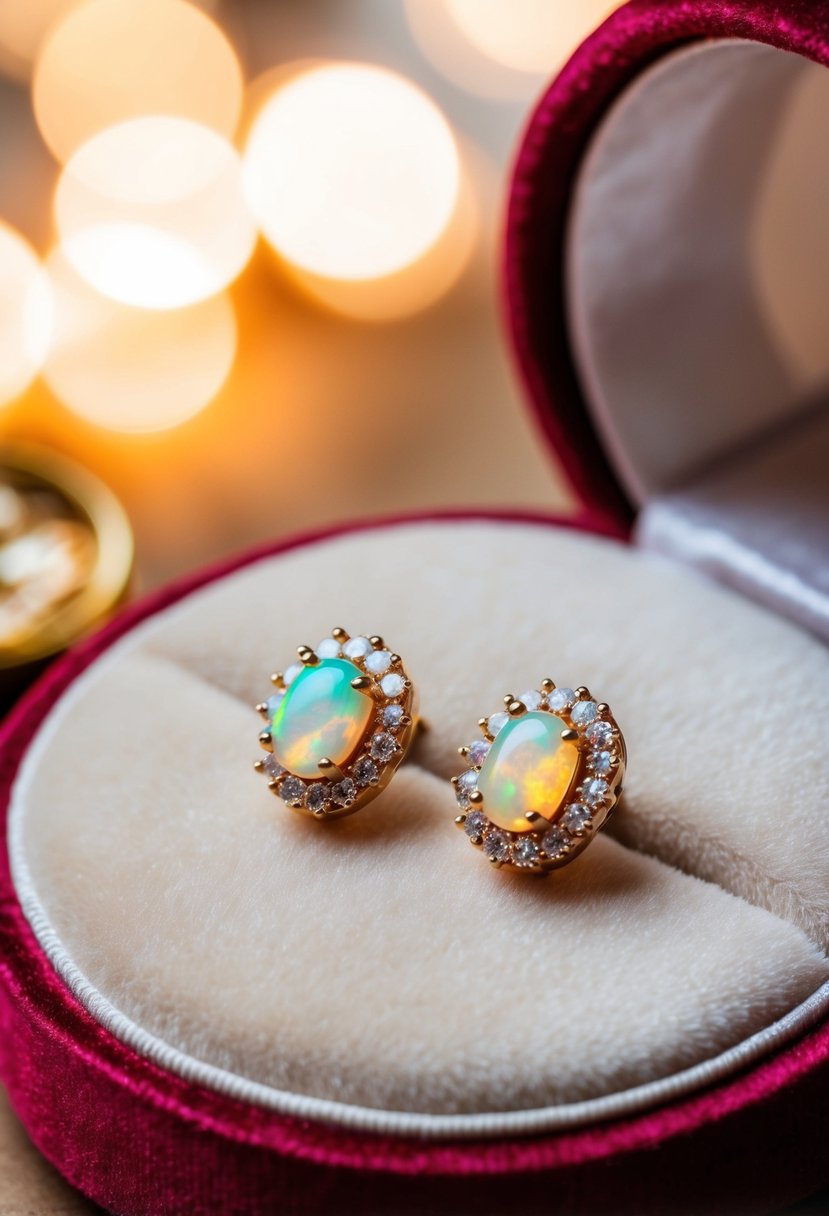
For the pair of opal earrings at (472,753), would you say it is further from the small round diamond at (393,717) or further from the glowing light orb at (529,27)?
the glowing light orb at (529,27)

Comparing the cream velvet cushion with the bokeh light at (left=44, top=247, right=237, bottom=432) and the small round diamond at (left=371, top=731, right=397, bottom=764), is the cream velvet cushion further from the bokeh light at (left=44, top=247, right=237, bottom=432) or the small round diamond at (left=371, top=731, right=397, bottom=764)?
the bokeh light at (left=44, top=247, right=237, bottom=432)

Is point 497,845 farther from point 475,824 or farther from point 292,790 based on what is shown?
point 292,790

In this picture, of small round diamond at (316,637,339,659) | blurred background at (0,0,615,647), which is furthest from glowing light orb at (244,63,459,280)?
small round diamond at (316,637,339,659)

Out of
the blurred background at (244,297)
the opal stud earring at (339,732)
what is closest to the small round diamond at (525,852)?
the opal stud earring at (339,732)

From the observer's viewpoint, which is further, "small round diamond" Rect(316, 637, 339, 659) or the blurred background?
the blurred background

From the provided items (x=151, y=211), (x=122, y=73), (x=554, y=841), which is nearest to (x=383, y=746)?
(x=554, y=841)
